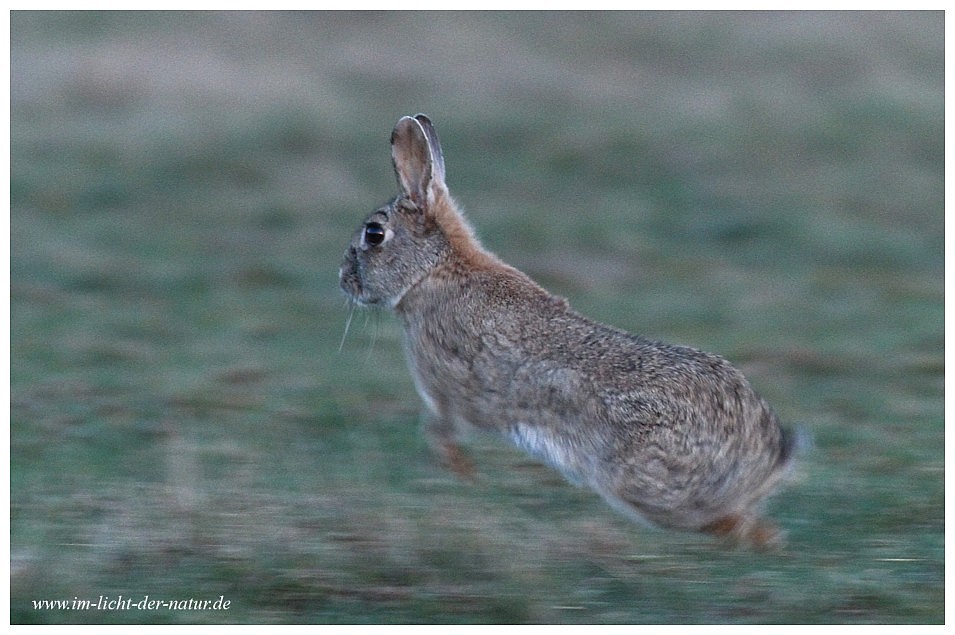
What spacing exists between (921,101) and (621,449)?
1169cm

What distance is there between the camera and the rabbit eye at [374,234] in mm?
5961

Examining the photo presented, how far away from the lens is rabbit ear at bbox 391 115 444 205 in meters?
5.83

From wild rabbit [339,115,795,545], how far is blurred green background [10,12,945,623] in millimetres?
282

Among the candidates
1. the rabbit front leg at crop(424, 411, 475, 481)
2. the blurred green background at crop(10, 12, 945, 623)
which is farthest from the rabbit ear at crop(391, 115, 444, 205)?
the blurred green background at crop(10, 12, 945, 623)

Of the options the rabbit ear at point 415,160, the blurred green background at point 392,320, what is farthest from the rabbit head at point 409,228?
the blurred green background at point 392,320

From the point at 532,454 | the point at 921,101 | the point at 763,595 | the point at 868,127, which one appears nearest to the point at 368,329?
the point at 532,454

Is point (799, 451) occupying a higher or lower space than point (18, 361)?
lower

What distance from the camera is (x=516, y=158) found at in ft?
46.7

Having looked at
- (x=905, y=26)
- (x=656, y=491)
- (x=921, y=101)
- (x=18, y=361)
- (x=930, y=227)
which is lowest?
(x=656, y=491)

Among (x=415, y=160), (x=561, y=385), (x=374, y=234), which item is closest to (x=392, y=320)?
(x=374, y=234)

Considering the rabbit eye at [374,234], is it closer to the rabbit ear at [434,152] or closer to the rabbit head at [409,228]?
the rabbit head at [409,228]

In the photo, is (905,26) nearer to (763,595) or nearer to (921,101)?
(921,101)

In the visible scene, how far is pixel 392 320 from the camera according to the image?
1016cm

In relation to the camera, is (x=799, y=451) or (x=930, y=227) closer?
(x=799, y=451)
